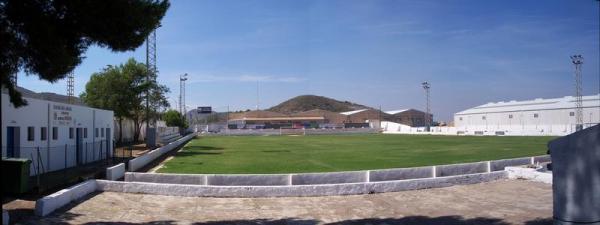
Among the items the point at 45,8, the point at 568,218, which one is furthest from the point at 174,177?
the point at 568,218

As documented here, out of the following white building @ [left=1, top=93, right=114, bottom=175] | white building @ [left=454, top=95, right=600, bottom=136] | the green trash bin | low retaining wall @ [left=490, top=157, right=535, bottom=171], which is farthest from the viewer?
white building @ [left=454, top=95, right=600, bottom=136]

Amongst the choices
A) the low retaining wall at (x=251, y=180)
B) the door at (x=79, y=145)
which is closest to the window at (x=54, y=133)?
the door at (x=79, y=145)

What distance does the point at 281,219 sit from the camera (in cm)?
1402

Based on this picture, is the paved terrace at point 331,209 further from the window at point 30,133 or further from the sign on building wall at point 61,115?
the sign on building wall at point 61,115

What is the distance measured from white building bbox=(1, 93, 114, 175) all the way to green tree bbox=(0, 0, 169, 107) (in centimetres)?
644

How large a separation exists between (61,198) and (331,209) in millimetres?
7136

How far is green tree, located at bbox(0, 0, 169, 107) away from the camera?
33.6ft

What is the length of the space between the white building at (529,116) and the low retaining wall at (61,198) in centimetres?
6675

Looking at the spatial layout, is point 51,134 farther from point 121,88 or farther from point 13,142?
point 121,88

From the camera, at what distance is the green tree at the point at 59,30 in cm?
1025

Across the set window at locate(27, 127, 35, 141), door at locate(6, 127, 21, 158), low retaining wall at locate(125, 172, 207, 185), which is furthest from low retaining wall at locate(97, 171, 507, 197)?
window at locate(27, 127, 35, 141)

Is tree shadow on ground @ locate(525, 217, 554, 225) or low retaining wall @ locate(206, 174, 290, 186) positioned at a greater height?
low retaining wall @ locate(206, 174, 290, 186)

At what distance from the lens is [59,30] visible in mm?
10750

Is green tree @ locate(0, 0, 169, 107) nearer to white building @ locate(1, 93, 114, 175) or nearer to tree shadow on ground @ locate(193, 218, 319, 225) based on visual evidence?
tree shadow on ground @ locate(193, 218, 319, 225)
